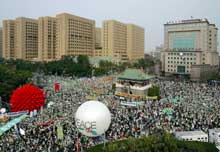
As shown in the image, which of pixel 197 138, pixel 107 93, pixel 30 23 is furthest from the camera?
pixel 30 23

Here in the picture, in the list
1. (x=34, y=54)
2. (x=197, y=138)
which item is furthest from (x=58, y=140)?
(x=34, y=54)

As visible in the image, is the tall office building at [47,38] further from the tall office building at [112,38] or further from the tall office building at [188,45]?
the tall office building at [188,45]

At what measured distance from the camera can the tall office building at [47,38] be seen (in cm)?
9159

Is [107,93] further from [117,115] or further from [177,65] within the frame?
[177,65]

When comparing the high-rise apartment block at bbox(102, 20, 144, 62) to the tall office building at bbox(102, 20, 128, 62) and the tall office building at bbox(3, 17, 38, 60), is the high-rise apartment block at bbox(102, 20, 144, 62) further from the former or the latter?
the tall office building at bbox(3, 17, 38, 60)

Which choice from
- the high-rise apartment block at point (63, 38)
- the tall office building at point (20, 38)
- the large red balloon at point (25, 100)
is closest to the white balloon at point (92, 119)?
the large red balloon at point (25, 100)

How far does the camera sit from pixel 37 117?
25469mm

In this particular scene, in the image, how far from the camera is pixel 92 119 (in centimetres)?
1695

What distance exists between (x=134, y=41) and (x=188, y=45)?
3315 cm

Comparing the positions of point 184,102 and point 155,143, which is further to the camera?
point 184,102

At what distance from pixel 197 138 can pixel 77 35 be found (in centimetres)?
7648

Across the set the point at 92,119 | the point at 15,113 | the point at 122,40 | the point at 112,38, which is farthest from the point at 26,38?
the point at 92,119

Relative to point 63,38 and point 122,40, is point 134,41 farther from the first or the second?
point 63,38

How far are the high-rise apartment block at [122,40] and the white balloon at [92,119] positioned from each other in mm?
76987
